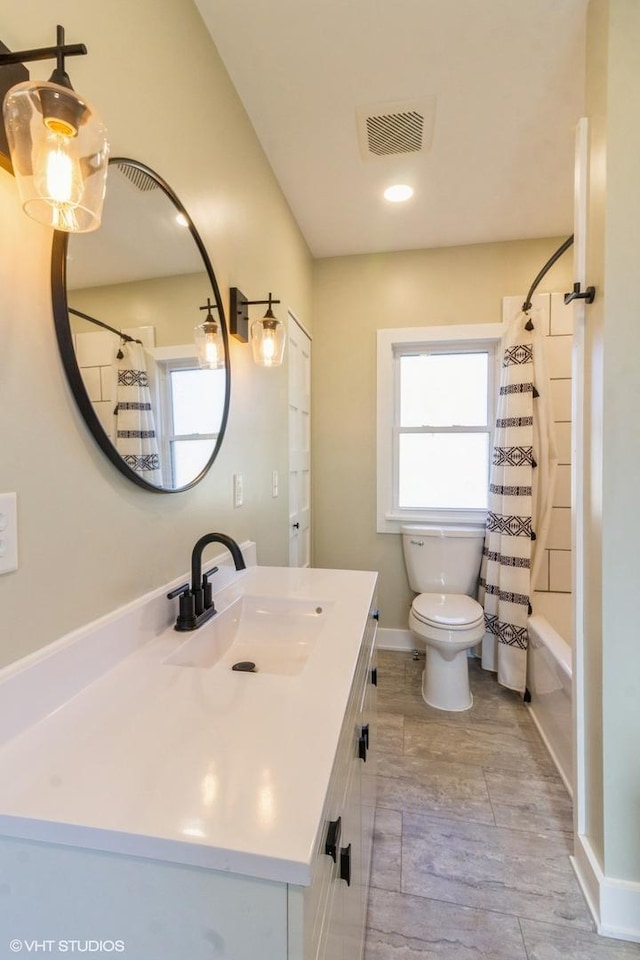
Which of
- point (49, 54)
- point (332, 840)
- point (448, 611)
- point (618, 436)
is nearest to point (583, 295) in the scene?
point (618, 436)

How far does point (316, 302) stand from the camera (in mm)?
2846

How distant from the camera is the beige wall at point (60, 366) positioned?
27.6 inches

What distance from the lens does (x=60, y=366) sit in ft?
2.56

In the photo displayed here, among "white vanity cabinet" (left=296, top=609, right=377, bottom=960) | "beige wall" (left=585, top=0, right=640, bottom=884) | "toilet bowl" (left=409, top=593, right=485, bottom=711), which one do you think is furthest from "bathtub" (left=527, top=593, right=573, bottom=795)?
"white vanity cabinet" (left=296, top=609, right=377, bottom=960)

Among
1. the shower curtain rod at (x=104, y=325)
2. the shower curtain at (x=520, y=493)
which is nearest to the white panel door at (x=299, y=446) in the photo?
the shower curtain at (x=520, y=493)

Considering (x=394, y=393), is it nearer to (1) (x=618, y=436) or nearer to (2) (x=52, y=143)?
(1) (x=618, y=436)

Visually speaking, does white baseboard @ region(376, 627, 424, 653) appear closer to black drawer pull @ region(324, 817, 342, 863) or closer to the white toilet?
the white toilet

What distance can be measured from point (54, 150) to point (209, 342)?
2.36 feet

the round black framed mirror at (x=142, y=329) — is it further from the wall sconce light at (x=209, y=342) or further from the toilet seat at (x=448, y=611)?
the toilet seat at (x=448, y=611)

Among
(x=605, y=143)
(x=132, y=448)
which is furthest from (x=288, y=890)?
(x=605, y=143)

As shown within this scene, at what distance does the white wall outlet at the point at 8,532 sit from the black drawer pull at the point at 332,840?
62 centimetres

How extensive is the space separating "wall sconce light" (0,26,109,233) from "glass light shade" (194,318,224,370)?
23.6 inches

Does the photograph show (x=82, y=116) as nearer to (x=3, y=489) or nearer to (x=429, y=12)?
(x=3, y=489)

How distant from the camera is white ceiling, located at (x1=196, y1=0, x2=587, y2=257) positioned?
4.35ft
